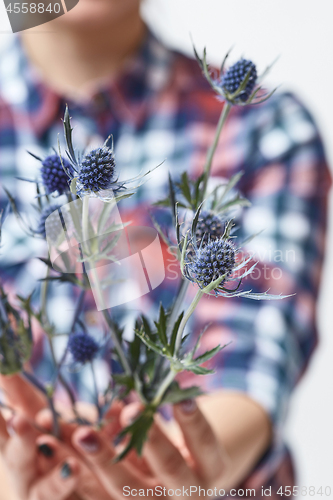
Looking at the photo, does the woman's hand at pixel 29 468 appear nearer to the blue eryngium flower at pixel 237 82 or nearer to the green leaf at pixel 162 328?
the green leaf at pixel 162 328

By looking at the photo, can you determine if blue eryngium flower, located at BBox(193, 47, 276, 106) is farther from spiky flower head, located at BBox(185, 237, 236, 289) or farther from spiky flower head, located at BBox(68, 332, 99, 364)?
spiky flower head, located at BBox(68, 332, 99, 364)

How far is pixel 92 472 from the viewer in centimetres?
44

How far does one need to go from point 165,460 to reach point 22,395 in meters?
0.15

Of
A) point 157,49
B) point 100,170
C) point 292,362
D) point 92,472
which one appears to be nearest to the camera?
point 100,170

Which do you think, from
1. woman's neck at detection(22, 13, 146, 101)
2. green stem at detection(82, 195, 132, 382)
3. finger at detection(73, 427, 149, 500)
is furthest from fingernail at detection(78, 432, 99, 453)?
woman's neck at detection(22, 13, 146, 101)

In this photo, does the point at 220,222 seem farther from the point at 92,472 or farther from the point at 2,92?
the point at 2,92

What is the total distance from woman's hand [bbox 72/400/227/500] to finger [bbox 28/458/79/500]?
2 centimetres

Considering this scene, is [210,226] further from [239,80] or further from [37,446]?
[37,446]

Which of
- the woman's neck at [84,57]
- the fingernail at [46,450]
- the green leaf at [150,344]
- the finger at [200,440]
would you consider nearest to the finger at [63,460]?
the fingernail at [46,450]

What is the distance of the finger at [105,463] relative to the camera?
38 cm

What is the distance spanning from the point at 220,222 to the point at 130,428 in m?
0.17

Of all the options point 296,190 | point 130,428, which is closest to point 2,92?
point 296,190

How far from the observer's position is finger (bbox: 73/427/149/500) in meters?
0.38

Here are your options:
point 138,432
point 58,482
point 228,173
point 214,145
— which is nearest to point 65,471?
point 58,482
